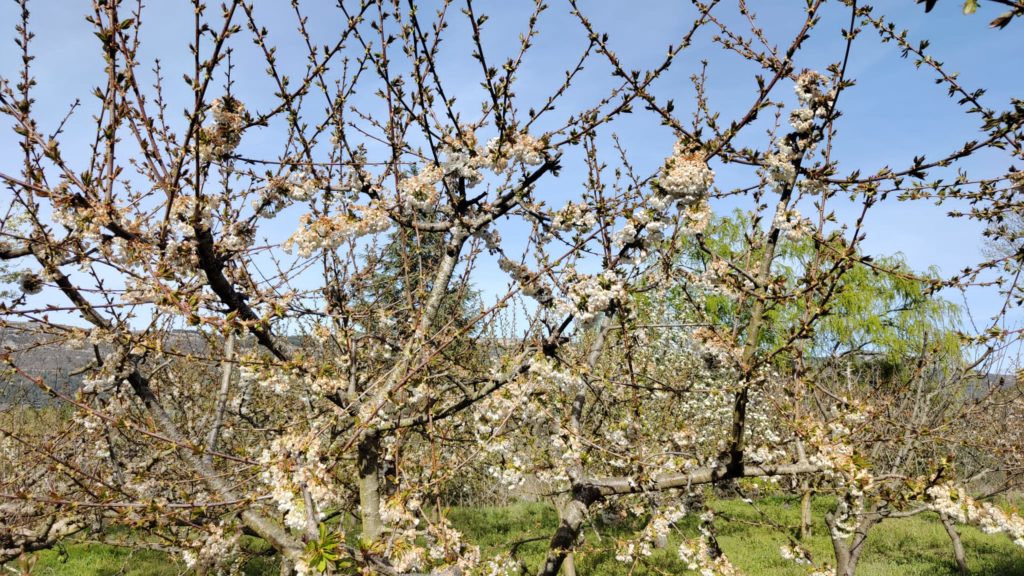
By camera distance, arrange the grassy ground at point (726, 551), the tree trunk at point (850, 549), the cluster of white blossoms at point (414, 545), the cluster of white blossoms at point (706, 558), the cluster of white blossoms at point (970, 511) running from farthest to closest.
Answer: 1. the grassy ground at point (726, 551)
2. the tree trunk at point (850, 549)
3. the cluster of white blossoms at point (706, 558)
4. the cluster of white blossoms at point (970, 511)
5. the cluster of white blossoms at point (414, 545)

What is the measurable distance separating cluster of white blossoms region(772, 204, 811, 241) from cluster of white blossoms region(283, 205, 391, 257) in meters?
2.12

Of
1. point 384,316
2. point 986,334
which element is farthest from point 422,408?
point 986,334

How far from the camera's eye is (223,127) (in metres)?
2.85

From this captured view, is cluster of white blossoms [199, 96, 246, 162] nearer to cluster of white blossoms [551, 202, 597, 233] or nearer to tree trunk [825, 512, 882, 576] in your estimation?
cluster of white blossoms [551, 202, 597, 233]

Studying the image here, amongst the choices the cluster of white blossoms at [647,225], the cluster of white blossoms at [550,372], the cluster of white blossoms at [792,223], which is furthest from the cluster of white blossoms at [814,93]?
the cluster of white blossoms at [550,372]

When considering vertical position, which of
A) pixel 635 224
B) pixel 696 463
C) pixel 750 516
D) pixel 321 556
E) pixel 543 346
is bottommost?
pixel 750 516

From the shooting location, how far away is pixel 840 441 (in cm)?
306

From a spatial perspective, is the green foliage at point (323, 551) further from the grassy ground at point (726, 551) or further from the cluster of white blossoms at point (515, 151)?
the grassy ground at point (726, 551)

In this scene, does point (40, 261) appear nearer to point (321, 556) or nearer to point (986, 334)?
point (321, 556)

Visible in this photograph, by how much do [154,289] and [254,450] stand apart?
1880mm

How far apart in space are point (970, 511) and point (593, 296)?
2.41m

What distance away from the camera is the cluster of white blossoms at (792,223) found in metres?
2.99

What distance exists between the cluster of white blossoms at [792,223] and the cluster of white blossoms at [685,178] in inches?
26.5

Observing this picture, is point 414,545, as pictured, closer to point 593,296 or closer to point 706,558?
point 593,296
